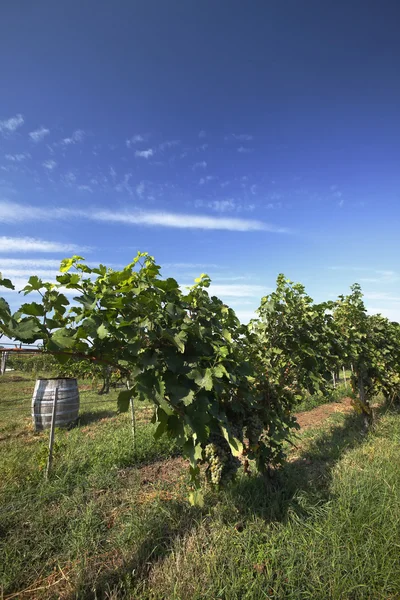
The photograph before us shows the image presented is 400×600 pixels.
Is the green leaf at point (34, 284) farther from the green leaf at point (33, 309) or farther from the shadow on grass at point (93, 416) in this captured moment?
the shadow on grass at point (93, 416)

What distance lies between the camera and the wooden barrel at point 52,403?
25.0ft

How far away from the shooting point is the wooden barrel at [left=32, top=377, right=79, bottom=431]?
300 inches

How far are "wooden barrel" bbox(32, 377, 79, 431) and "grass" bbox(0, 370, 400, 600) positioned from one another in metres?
3.22

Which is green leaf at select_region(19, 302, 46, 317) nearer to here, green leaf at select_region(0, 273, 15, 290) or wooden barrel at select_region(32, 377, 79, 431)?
green leaf at select_region(0, 273, 15, 290)

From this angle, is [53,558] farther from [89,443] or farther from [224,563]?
[89,443]

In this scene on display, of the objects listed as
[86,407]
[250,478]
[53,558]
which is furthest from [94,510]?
[86,407]

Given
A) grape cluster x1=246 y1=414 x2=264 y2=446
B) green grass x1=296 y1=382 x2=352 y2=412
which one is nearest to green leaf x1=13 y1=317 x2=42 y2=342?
grape cluster x1=246 y1=414 x2=264 y2=446

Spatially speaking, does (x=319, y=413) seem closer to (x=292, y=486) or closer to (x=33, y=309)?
(x=292, y=486)

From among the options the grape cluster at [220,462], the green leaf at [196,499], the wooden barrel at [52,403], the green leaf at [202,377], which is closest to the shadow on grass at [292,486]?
the grape cluster at [220,462]

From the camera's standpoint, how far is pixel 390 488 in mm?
3209

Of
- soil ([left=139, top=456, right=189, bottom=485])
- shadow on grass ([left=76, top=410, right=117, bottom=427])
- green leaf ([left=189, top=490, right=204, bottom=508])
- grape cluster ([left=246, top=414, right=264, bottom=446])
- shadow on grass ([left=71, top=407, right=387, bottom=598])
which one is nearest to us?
shadow on grass ([left=71, top=407, right=387, bottom=598])

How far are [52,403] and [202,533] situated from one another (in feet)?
20.6

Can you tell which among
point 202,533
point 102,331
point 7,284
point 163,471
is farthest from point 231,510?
point 7,284

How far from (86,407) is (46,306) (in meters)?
10.9
